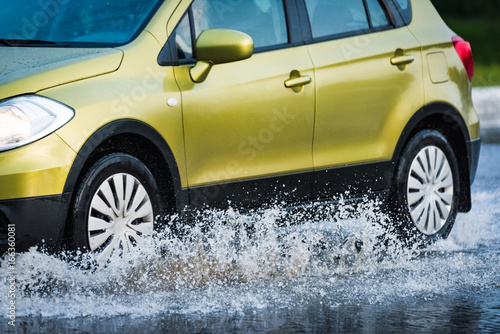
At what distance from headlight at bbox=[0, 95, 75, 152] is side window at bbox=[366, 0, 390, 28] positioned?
2616 millimetres

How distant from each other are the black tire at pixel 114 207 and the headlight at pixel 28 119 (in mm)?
332

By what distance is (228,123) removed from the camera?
21.5 ft

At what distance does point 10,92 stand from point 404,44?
2.92 metres

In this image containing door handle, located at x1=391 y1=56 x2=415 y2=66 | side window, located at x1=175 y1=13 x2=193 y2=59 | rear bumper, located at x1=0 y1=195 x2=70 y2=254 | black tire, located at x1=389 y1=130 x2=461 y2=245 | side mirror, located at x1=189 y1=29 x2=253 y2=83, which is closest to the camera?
rear bumper, located at x1=0 y1=195 x2=70 y2=254

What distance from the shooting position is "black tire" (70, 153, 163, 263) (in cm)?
593

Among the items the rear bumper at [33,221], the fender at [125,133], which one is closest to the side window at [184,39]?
the fender at [125,133]

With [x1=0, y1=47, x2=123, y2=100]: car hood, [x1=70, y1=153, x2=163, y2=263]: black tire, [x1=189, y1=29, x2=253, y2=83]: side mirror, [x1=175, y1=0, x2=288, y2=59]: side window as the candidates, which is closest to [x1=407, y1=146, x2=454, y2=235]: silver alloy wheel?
[x1=175, y1=0, x2=288, y2=59]: side window

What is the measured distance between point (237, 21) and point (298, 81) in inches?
18.7


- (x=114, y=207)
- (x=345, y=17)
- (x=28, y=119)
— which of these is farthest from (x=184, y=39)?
(x=345, y=17)

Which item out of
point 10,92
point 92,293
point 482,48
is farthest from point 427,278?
point 482,48

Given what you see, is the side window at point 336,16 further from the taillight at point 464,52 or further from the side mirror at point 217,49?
the side mirror at point 217,49

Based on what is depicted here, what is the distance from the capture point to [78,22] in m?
6.62

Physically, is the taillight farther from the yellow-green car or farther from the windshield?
the windshield

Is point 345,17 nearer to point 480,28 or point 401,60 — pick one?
point 401,60
